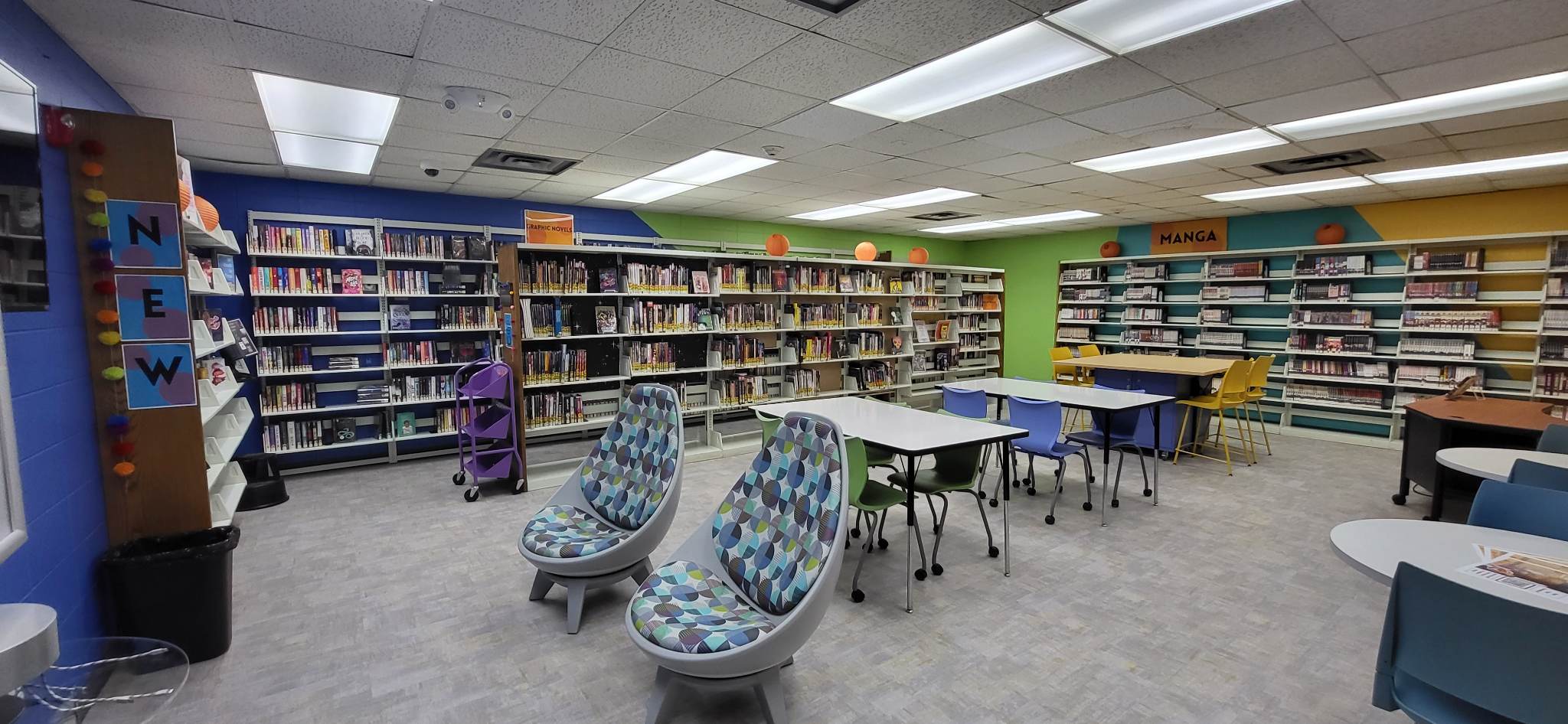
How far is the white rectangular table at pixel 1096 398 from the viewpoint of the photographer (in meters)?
4.37

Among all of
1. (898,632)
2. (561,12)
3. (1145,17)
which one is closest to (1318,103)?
(1145,17)

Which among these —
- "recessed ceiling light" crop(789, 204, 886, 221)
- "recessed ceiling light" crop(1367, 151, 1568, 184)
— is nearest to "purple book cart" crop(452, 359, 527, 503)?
"recessed ceiling light" crop(789, 204, 886, 221)

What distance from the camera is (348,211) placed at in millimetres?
5953

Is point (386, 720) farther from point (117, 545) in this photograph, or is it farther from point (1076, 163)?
point (1076, 163)

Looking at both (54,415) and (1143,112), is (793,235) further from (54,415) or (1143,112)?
(54,415)

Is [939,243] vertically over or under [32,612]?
over

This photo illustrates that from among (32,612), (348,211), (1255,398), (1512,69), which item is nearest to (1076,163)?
(1512,69)

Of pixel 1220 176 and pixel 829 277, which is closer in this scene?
pixel 1220 176

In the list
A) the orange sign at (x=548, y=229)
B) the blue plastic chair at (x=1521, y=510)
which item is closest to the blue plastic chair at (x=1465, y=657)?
the blue plastic chair at (x=1521, y=510)

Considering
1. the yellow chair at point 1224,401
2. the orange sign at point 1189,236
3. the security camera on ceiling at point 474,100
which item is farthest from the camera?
the orange sign at point 1189,236

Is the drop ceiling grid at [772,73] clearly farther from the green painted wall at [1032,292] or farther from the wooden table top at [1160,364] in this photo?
the green painted wall at [1032,292]

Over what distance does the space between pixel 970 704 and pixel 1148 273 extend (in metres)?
8.35

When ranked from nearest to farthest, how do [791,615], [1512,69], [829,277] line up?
[791,615] → [1512,69] → [829,277]

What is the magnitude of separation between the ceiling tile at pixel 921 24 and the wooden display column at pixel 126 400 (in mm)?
2913
